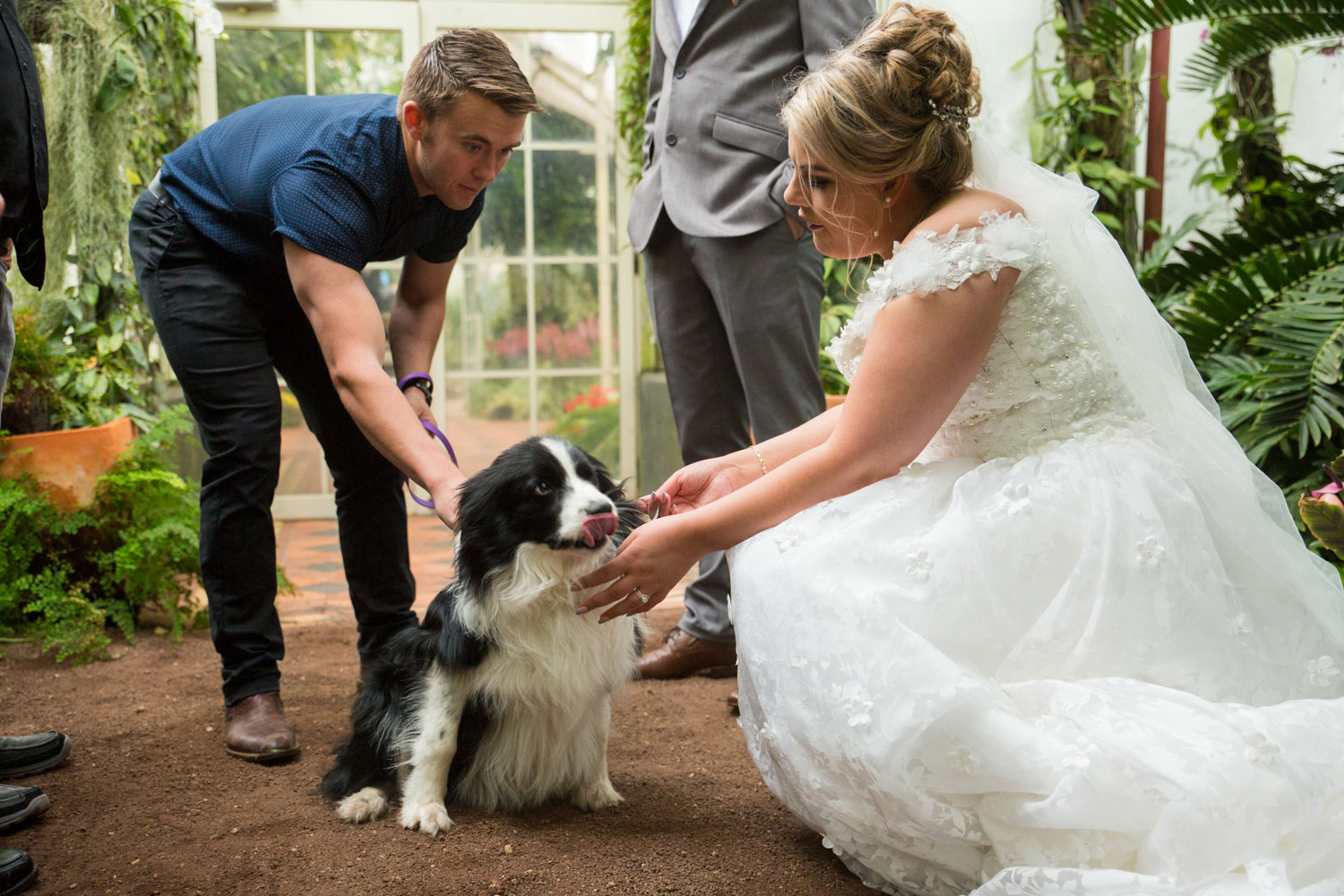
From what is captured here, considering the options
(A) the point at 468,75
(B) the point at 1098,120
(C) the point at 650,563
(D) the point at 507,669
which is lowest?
(D) the point at 507,669

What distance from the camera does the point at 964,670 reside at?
129 cm

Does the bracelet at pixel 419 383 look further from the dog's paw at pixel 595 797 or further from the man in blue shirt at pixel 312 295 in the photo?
the dog's paw at pixel 595 797

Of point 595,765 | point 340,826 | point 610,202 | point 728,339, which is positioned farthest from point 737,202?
point 610,202

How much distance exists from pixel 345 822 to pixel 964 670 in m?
1.07

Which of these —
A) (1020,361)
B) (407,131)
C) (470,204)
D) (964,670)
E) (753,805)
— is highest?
(407,131)

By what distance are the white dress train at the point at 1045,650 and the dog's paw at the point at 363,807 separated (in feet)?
2.18

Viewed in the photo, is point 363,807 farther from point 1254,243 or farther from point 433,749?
point 1254,243

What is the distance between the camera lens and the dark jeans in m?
2.03

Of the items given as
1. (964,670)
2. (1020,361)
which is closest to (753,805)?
→ (964,670)

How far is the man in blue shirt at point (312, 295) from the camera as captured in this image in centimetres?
182

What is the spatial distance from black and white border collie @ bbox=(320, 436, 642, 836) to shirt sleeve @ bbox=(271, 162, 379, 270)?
1.75ft

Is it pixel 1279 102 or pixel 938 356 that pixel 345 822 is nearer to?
pixel 938 356

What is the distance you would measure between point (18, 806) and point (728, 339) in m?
1.65

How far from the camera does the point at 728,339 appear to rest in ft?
8.03
